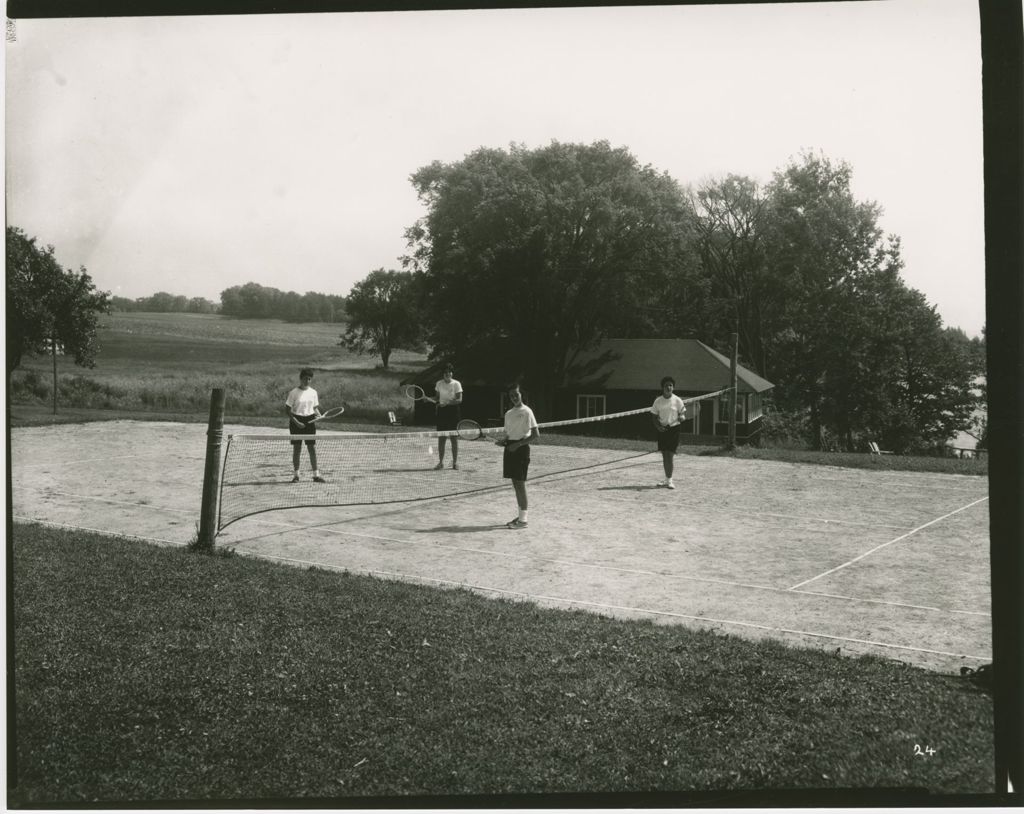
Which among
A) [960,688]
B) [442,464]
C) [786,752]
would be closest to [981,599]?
[960,688]

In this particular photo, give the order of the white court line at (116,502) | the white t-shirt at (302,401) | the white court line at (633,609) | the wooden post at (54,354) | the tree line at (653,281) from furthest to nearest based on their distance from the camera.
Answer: the white court line at (116,502)
the white t-shirt at (302,401)
the tree line at (653,281)
the wooden post at (54,354)
the white court line at (633,609)

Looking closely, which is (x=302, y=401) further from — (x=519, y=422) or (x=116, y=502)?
(x=116, y=502)

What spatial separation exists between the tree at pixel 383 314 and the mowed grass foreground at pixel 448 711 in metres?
2.22

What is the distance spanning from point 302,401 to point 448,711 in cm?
337

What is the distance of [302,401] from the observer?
7.30m

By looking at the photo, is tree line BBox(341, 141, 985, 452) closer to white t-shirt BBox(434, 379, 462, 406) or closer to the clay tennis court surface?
white t-shirt BBox(434, 379, 462, 406)

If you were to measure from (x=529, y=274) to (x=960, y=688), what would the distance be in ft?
15.0

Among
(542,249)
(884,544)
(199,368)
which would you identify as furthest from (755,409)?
(199,368)

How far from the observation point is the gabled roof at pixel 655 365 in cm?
859

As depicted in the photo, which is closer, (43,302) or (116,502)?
(43,302)

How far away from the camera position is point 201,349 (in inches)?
261

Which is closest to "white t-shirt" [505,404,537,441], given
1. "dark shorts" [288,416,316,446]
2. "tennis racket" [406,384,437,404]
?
"tennis racket" [406,384,437,404]

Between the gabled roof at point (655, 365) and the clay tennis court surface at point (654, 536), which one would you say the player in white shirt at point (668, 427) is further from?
the gabled roof at point (655, 365)

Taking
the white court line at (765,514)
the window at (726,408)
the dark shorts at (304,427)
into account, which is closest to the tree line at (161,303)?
the dark shorts at (304,427)
